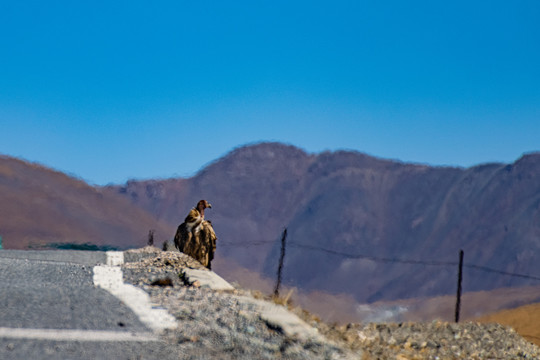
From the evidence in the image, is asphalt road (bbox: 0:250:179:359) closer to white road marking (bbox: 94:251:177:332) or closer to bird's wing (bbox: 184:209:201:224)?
white road marking (bbox: 94:251:177:332)

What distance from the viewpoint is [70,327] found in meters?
5.58

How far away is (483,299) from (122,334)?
586 ft

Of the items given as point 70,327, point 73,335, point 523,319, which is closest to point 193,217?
point 70,327

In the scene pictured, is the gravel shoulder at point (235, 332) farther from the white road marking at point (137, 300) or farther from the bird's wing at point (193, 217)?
the bird's wing at point (193, 217)

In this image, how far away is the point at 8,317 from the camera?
18.9 feet

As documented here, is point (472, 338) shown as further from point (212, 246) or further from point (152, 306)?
point (152, 306)

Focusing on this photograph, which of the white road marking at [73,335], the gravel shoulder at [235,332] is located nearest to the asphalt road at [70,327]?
the white road marking at [73,335]

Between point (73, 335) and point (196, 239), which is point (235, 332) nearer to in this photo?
point (73, 335)

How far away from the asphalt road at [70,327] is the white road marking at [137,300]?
0.10m

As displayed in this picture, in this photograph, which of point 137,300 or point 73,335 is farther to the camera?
point 137,300

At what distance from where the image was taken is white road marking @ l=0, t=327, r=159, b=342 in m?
5.24

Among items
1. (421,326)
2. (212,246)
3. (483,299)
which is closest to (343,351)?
(212,246)

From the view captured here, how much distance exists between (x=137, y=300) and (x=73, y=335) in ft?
5.13

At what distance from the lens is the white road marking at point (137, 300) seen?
596cm
